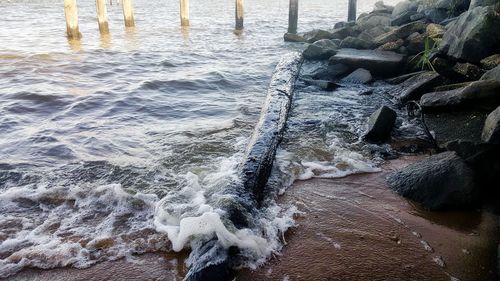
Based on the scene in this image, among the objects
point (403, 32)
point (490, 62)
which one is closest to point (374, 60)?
point (403, 32)

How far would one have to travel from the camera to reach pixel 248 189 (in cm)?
381

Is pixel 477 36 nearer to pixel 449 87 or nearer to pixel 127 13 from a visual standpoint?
pixel 449 87

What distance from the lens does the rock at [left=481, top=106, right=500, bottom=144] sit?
3735mm

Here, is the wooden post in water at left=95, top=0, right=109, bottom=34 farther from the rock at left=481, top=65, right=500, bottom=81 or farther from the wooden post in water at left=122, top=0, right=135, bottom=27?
the rock at left=481, top=65, right=500, bottom=81

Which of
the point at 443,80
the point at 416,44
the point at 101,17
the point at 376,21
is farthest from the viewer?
the point at 101,17

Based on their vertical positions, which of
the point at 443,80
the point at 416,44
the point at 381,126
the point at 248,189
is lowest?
the point at 248,189

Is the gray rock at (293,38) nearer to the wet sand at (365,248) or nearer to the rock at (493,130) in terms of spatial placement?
the rock at (493,130)

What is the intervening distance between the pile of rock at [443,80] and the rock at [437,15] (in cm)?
3

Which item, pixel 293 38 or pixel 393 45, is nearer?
pixel 393 45

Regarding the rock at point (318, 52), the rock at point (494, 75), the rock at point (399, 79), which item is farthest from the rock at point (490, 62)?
the rock at point (318, 52)

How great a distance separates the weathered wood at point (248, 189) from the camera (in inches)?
109

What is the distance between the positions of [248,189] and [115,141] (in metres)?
2.72

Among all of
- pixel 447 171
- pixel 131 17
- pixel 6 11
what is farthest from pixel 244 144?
pixel 6 11

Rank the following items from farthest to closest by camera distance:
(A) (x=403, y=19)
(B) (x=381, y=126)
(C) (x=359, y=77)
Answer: (A) (x=403, y=19) → (C) (x=359, y=77) → (B) (x=381, y=126)
